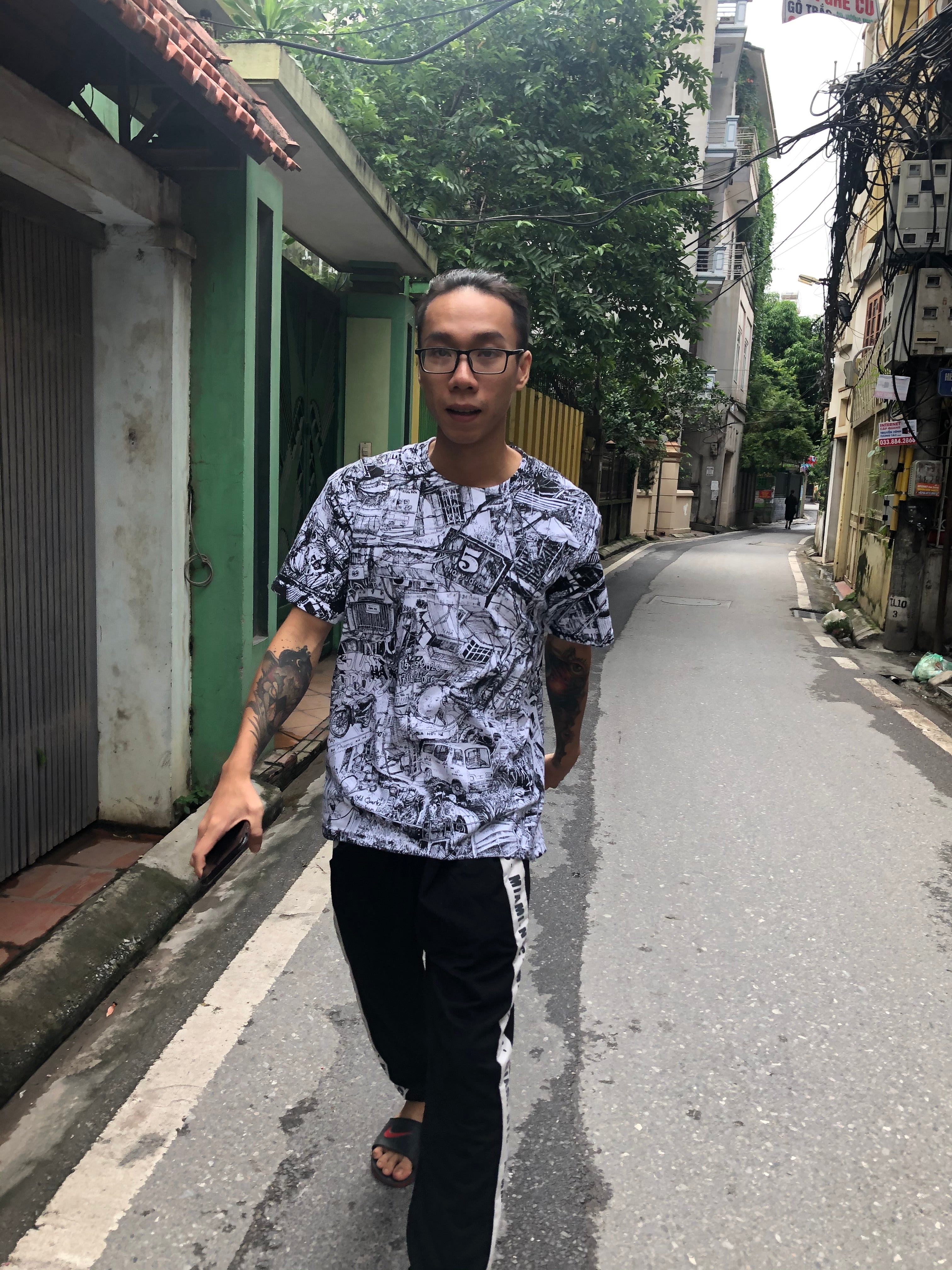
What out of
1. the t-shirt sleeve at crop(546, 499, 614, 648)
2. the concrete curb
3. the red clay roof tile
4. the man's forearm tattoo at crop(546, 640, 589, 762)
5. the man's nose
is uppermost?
the red clay roof tile

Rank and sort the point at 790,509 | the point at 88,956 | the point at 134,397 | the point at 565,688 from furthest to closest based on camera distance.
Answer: the point at 790,509
the point at 134,397
the point at 88,956
the point at 565,688

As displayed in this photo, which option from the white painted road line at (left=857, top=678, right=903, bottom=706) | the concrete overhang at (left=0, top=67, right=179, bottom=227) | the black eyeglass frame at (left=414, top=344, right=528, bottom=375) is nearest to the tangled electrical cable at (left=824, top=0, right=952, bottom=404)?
the white painted road line at (left=857, top=678, right=903, bottom=706)

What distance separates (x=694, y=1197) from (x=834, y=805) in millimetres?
3262

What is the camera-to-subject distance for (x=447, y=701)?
1.89m

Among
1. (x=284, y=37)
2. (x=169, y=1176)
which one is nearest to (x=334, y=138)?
(x=284, y=37)

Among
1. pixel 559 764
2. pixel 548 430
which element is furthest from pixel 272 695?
pixel 548 430

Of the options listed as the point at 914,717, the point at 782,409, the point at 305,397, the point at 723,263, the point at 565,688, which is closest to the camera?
the point at 565,688

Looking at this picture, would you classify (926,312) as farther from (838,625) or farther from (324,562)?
(324,562)

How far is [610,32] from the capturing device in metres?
10.5

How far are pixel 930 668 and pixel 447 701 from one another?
807cm

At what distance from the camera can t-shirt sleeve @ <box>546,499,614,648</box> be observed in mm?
2029

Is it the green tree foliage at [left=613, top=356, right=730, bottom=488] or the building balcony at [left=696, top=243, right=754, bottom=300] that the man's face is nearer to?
the green tree foliage at [left=613, top=356, right=730, bottom=488]

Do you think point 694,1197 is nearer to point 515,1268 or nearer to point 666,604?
point 515,1268

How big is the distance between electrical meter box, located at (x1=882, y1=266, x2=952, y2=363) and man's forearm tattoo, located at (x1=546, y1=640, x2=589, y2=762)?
8.74 metres
